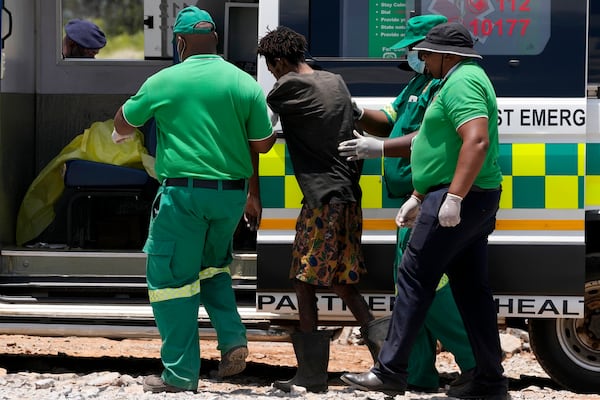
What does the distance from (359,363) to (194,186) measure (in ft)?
7.26

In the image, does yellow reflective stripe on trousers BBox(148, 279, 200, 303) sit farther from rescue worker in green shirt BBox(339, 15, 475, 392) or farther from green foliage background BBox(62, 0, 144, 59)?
green foliage background BBox(62, 0, 144, 59)

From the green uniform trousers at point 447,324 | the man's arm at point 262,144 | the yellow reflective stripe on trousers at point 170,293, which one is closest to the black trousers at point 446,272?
the green uniform trousers at point 447,324

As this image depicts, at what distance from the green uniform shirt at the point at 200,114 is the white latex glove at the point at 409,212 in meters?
0.73

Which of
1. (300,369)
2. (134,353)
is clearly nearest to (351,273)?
(300,369)

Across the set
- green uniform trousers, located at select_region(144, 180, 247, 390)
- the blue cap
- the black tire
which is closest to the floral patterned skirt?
green uniform trousers, located at select_region(144, 180, 247, 390)

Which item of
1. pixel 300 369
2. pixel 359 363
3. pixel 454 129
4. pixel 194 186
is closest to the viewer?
pixel 454 129

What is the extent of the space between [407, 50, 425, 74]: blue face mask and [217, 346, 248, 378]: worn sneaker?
1448mm

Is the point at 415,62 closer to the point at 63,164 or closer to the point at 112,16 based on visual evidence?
the point at 63,164

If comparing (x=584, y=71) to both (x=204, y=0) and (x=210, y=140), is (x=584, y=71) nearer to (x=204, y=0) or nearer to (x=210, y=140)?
(x=210, y=140)

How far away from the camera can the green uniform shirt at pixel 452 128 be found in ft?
16.0

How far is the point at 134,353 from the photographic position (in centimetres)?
743

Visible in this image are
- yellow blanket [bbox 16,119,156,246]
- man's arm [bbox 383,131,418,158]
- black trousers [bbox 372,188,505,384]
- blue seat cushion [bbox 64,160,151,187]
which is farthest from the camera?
yellow blanket [bbox 16,119,156,246]

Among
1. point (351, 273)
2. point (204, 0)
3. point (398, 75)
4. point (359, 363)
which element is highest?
point (204, 0)

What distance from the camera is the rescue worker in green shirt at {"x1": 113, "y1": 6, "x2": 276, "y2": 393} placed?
5328 mm
